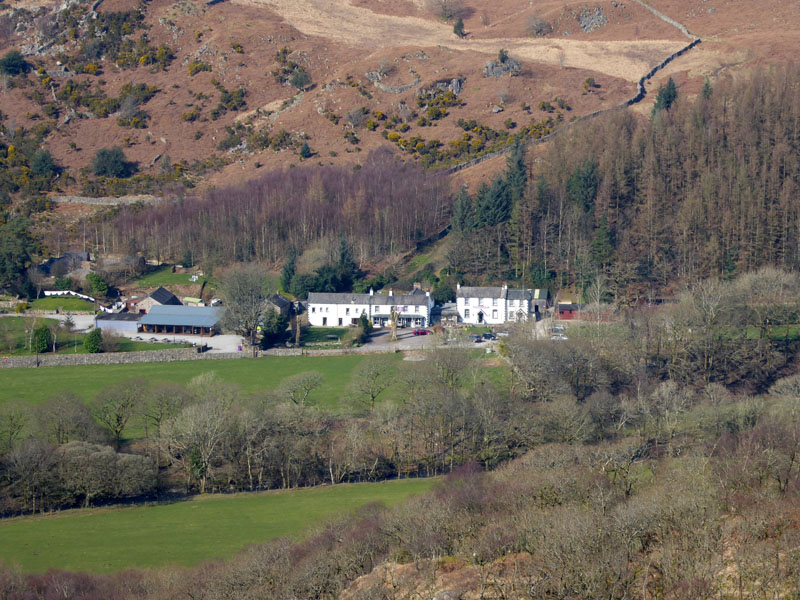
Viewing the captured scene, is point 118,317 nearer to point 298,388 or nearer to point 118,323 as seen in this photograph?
point 118,323

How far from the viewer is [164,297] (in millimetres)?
65062

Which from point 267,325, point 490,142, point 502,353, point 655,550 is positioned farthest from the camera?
point 490,142

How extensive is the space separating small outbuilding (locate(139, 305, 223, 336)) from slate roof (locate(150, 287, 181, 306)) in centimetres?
265

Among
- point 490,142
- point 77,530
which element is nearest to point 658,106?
point 490,142

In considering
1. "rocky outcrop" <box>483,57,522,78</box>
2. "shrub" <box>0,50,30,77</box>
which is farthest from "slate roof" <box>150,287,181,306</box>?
"shrub" <box>0,50,30,77</box>

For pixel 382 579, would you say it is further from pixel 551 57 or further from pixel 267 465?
pixel 551 57

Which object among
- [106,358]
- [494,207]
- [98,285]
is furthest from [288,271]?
[106,358]

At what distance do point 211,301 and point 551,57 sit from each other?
221 feet

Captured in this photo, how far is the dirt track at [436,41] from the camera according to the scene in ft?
371

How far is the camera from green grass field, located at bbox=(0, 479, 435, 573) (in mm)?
26266

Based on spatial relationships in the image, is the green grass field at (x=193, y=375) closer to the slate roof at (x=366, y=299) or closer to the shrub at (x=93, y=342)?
the shrub at (x=93, y=342)

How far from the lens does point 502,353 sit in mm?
49031

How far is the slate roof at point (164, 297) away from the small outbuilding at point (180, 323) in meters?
2.65

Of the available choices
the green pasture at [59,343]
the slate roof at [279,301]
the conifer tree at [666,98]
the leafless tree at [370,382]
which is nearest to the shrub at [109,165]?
the green pasture at [59,343]
